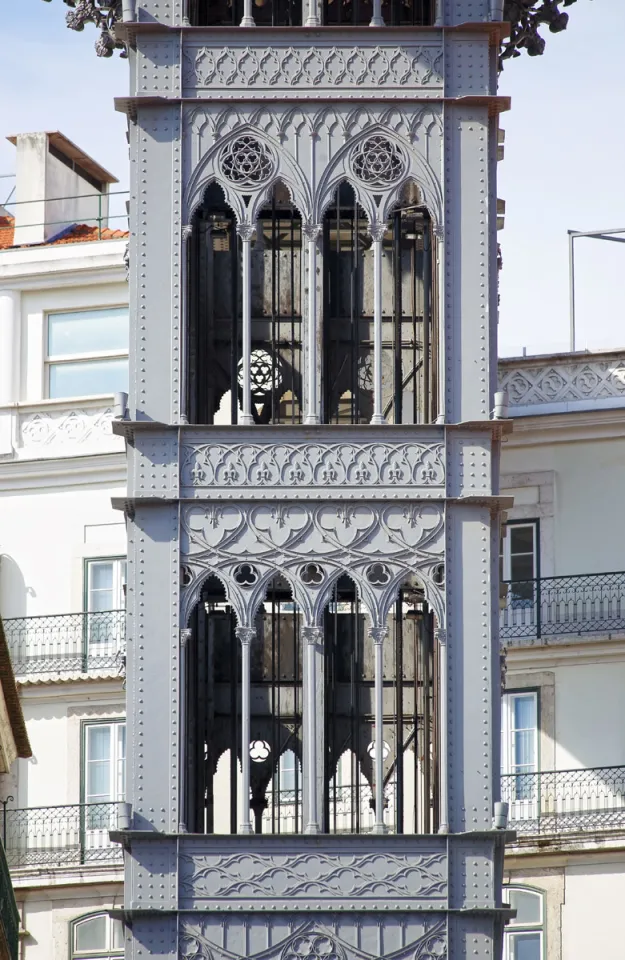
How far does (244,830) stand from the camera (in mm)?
27500

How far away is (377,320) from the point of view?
2852 cm

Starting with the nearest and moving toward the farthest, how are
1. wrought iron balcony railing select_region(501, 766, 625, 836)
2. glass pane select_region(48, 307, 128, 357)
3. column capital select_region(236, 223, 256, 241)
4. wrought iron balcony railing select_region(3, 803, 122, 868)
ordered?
column capital select_region(236, 223, 256, 241)
wrought iron balcony railing select_region(501, 766, 625, 836)
wrought iron balcony railing select_region(3, 803, 122, 868)
glass pane select_region(48, 307, 128, 357)

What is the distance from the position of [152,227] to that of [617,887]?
11.7m

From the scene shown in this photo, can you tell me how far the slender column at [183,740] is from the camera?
27422 mm

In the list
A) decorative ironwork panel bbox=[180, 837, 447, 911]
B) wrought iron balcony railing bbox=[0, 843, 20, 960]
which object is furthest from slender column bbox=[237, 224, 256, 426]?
wrought iron balcony railing bbox=[0, 843, 20, 960]

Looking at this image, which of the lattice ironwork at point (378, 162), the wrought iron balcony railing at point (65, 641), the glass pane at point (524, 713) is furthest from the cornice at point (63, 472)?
the lattice ironwork at point (378, 162)

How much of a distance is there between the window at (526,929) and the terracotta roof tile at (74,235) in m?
9.72

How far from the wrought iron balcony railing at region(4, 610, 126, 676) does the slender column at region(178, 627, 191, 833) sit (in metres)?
11.2

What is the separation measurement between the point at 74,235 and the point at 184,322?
14559mm

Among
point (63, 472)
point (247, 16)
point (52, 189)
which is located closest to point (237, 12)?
point (247, 16)

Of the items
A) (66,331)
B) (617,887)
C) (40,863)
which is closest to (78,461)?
(66,331)

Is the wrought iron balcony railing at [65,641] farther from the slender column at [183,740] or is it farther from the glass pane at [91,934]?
the slender column at [183,740]

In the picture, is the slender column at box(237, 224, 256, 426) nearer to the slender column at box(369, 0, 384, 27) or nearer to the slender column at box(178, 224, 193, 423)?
the slender column at box(178, 224, 193, 423)

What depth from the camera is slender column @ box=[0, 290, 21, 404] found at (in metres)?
40.5
